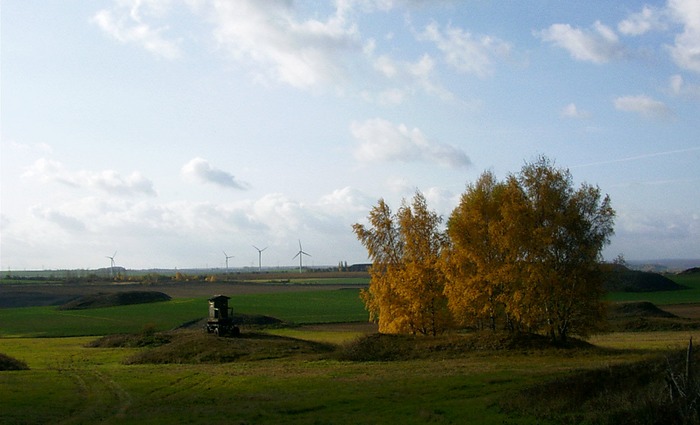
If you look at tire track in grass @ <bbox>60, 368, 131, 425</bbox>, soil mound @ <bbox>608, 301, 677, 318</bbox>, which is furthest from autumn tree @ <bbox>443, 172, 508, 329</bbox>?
soil mound @ <bbox>608, 301, 677, 318</bbox>

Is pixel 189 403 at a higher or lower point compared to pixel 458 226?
lower

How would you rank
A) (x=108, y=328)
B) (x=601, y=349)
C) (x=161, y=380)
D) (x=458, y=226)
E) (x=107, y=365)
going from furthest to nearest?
(x=108, y=328), (x=458, y=226), (x=107, y=365), (x=601, y=349), (x=161, y=380)

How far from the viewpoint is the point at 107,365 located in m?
49.2

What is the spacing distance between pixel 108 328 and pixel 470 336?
57.0 metres

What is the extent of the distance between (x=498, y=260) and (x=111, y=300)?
106 m

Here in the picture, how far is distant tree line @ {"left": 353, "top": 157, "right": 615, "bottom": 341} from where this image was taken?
4878cm

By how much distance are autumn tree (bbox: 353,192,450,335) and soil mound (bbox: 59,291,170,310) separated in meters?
86.5

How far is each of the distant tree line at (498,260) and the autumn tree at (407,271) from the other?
9 centimetres

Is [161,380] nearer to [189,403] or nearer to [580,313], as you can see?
[189,403]

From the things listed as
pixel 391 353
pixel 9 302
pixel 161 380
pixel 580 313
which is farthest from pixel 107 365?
pixel 9 302

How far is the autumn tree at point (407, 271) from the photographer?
58875 millimetres

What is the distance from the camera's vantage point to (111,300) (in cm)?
13900

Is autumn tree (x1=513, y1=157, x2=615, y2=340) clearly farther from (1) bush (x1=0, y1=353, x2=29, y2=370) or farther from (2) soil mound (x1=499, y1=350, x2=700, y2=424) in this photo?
(1) bush (x1=0, y1=353, x2=29, y2=370)

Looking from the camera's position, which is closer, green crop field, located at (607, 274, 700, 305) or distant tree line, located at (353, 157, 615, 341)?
distant tree line, located at (353, 157, 615, 341)
